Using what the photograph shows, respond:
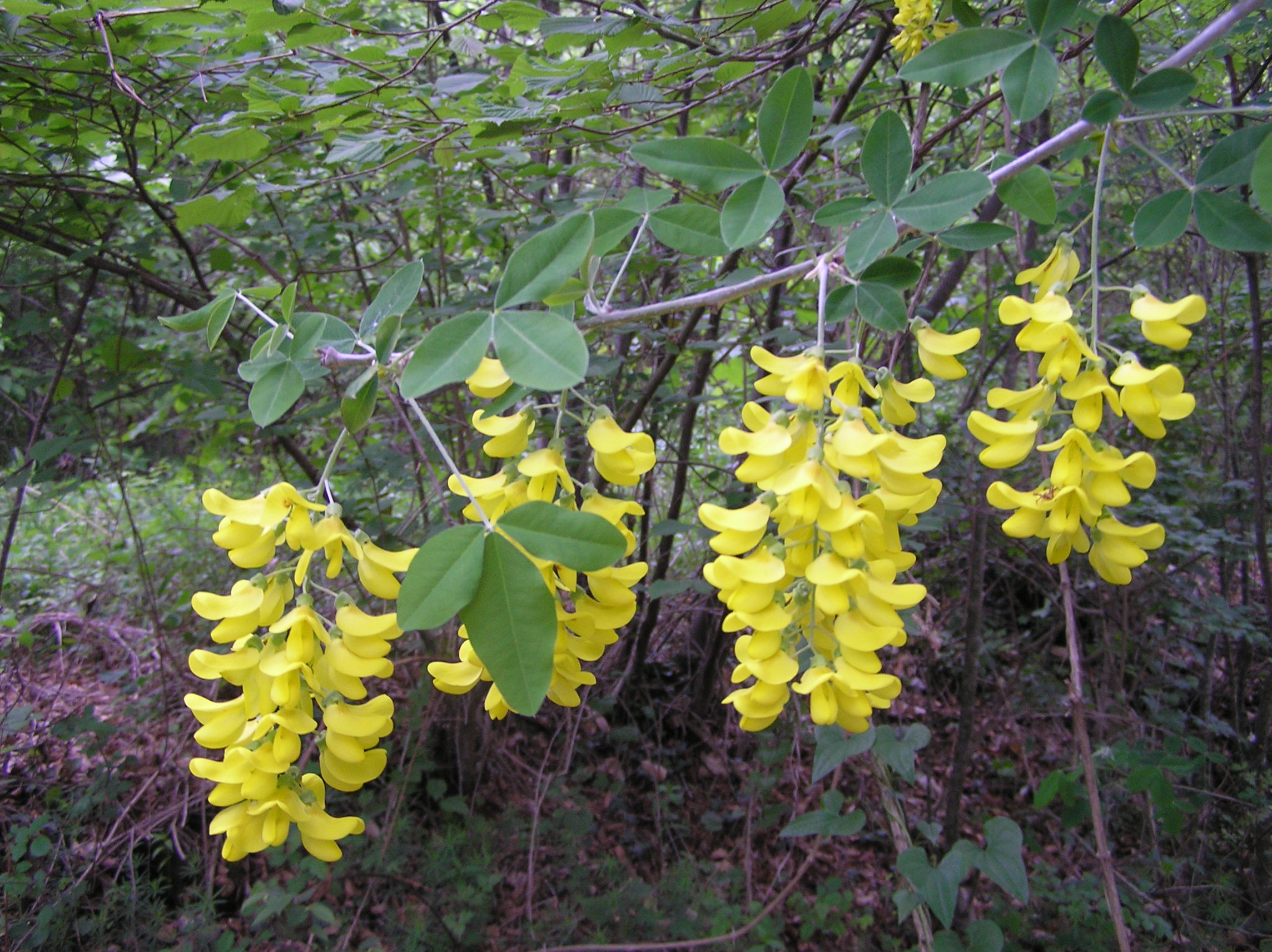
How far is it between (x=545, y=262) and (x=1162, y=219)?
2.39 feet

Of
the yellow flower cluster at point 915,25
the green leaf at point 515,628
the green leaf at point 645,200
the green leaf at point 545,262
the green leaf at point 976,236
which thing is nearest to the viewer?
the green leaf at point 515,628

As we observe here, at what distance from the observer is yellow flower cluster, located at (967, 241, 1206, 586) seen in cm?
70

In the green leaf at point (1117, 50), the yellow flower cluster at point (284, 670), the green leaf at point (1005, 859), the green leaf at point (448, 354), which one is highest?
the green leaf at point (1117, 50)

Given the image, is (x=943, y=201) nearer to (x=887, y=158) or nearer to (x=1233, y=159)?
(x=887, y=158)

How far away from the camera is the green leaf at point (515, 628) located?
0.63 m

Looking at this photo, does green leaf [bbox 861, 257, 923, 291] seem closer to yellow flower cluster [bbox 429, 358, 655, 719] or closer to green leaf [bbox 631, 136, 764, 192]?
green leaf [bbox 631, 136, 764, 192]

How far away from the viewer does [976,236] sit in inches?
33.6

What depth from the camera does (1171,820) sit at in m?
2.10

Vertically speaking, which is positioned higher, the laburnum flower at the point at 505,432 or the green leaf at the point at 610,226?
the green leaf at the point at 610,226

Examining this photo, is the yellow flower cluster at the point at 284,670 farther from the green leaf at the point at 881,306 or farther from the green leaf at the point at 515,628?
the green leaf at the point at 881,306

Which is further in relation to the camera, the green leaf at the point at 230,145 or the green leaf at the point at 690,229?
the green leaf at the point at 230,145

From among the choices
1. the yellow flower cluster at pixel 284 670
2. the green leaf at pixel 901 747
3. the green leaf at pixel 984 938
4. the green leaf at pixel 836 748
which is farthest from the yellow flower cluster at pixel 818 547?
→ the green leaf at pixel 984 938

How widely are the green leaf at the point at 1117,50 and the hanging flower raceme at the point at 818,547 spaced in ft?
1.18

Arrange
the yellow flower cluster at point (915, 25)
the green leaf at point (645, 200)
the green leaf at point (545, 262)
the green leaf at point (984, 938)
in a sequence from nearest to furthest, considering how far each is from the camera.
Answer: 1. the green leaf at point (545, 262)
2. the green leaf at point (645, 200)
3. the yellow flower cluster at point (915, 25)
4. the green leaf at point (984, 938)
